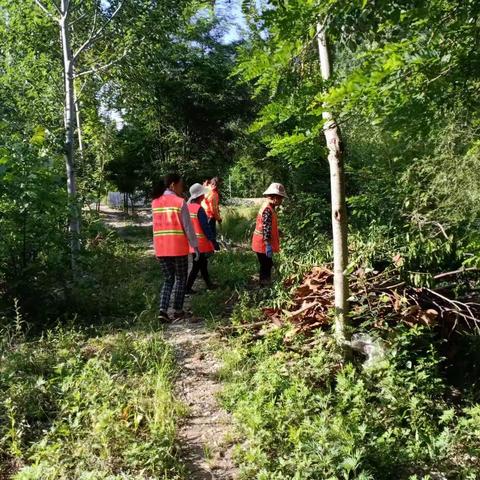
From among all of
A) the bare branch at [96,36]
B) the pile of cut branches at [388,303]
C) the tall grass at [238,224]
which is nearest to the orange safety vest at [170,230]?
the pile of cut branches at [388,303]

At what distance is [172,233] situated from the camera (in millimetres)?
6059

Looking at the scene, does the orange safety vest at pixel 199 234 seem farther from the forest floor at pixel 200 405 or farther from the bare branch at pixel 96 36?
the bare branch at pixel 96 36

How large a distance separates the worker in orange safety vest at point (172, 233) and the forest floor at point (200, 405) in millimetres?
513

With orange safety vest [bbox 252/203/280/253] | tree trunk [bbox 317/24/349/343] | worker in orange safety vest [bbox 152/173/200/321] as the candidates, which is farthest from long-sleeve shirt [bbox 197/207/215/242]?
tree trunk [bbox 317/24/349/343]

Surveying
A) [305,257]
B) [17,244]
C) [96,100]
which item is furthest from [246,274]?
[96,100]

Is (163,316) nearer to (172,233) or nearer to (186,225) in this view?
(172,233)

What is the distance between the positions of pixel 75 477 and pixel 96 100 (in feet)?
42.7

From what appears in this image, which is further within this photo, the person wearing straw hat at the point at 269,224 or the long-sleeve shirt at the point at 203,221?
the long-sleeve shirt at the point at 203,221

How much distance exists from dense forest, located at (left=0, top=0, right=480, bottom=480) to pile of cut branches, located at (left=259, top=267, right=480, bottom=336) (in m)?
0.03

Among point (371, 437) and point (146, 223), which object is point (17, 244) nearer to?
point (371, 437)

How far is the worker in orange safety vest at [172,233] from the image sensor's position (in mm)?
6082

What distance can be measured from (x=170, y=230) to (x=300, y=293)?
1824 millimetres

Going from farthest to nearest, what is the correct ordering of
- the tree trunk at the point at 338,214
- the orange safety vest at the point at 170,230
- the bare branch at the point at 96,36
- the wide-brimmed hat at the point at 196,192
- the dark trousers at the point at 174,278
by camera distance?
the bare branch at the point at 96,36
the wide-brimmed hat at the point at 196,192
the dark trousers at the point at 174,278
the orange safety vest at the point at 170,230
the tree trunk at the point at 338,214

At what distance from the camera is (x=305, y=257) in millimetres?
6785
